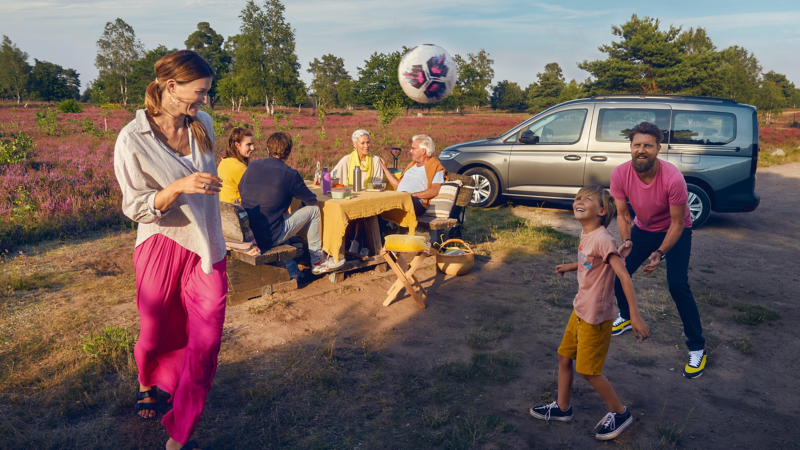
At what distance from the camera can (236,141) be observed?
5348 mm

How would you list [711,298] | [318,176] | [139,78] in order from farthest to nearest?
[139,78]
[318,176]
[711,298]

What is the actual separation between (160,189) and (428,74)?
24.5 feet

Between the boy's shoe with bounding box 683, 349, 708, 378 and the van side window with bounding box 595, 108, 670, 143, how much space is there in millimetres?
5439

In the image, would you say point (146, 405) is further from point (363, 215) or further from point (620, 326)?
point (620, 326)

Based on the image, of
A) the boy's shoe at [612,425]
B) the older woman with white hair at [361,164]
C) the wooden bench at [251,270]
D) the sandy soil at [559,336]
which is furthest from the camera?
the older woman with white hair at [361,164]

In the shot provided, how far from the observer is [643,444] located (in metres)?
2.86

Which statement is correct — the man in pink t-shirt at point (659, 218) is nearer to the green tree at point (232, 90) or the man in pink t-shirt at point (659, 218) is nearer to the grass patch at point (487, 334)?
the grass patch at point (487, 334)

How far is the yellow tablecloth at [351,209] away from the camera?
5177 mm

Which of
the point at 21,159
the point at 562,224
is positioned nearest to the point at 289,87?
the point at 21,159

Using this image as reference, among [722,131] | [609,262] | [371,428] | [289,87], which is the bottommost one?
[371,428]

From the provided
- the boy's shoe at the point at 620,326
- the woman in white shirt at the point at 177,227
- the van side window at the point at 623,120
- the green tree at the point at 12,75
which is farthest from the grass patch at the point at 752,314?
the green tree at the point at 12,75

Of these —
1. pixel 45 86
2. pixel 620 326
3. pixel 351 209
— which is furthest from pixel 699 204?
pixel 45 86

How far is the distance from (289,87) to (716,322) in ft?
163

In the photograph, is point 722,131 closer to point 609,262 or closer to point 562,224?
point 562,224
